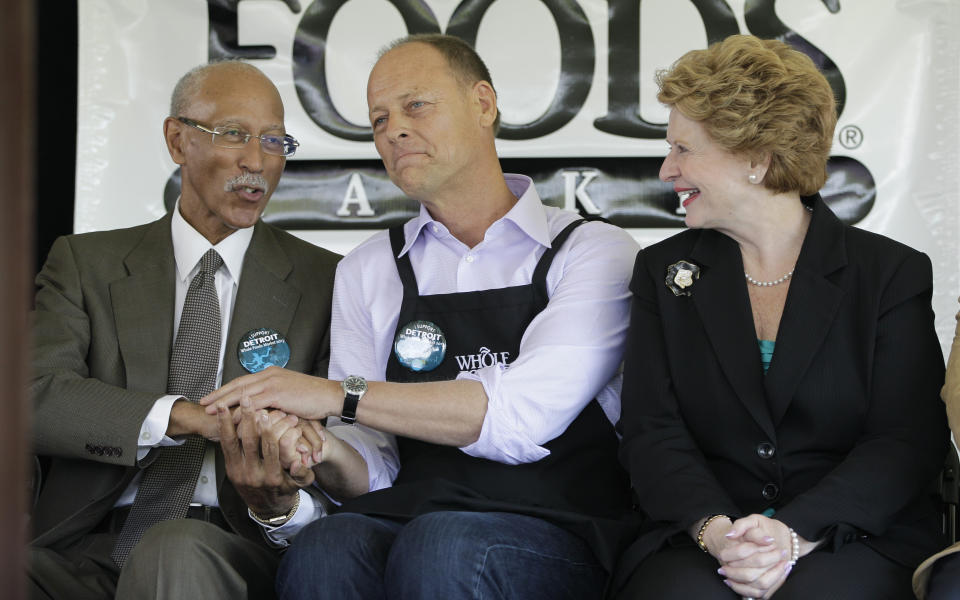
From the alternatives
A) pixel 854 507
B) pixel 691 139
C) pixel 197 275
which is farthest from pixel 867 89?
pixel 197 275

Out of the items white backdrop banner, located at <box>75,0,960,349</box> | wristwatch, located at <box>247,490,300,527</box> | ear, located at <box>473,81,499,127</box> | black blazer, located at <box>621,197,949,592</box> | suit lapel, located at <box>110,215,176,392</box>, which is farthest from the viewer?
white backdrop banner, located at <box>75,0,960,349</box>

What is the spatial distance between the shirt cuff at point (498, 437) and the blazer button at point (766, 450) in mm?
412

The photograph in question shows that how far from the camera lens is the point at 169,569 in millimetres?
2053

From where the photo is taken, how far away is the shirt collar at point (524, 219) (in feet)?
8.15

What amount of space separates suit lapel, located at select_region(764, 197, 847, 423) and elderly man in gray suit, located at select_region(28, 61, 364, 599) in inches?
33.9

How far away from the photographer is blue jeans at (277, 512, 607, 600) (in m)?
1.92

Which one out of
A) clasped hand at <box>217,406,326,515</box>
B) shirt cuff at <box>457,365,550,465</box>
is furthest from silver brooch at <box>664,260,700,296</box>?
clasped hand at <box>217,406,326,515</box>

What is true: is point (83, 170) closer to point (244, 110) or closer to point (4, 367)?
point (244, 110)

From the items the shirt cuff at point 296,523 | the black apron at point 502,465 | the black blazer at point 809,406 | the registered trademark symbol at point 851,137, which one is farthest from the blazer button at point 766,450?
the registered trademark symbol at point 851,137

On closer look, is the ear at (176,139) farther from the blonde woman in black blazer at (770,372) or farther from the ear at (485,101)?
the blonde woman in black blazer at (770,372)

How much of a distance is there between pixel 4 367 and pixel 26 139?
0.11m

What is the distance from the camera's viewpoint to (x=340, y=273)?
8.61ft

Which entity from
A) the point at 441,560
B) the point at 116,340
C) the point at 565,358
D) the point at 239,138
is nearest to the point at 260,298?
the point at 116,340

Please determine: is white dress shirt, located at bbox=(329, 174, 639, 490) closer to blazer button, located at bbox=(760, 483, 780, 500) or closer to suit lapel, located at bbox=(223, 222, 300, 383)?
suit lapel, located at bbox=(223, 222, 300, 383)
